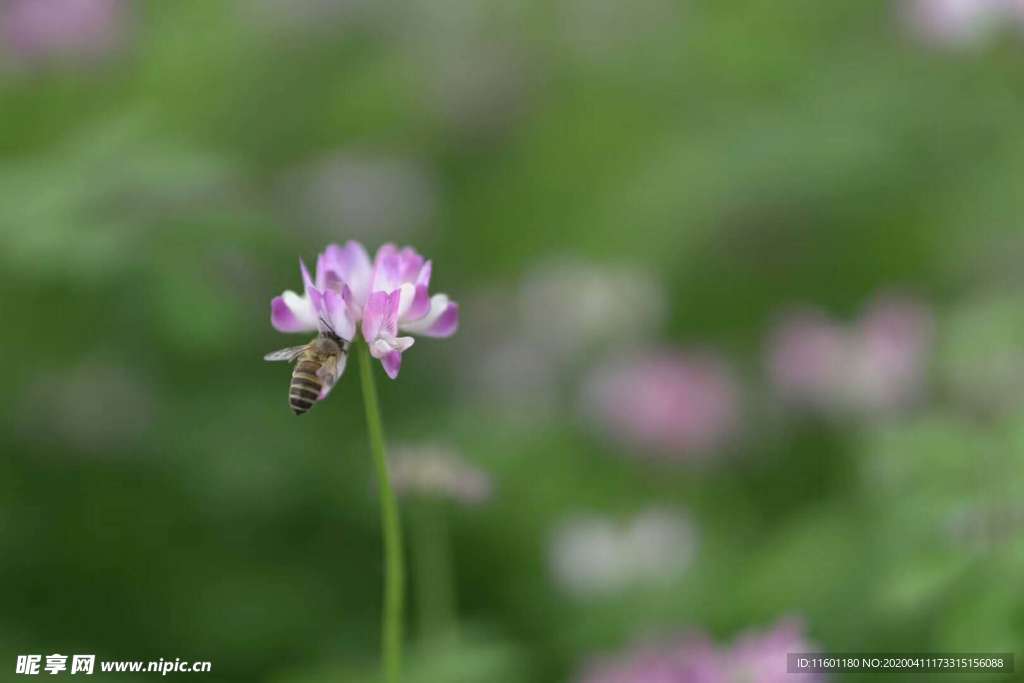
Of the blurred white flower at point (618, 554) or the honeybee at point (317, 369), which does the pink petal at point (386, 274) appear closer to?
the honeybee at point (317, 369)

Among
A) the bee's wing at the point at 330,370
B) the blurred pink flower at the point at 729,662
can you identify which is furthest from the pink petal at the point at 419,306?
the blurred pink flower at the point at 729,662

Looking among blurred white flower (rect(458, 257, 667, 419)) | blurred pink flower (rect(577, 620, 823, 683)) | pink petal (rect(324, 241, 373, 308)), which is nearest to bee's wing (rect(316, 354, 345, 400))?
pink petal (rect(324, 241, 373, 308))

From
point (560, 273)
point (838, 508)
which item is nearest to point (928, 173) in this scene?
point (560, 273)

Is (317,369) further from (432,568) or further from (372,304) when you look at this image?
(432,568)

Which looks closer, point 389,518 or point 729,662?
point 389,518

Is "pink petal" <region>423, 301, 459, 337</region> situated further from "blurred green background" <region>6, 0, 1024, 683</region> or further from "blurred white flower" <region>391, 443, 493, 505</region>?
"blurred green background" <region>6, 0, 1024, 683</region>

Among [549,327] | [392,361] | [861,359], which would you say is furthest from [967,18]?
[392,361]

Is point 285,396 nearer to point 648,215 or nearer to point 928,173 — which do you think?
point 648,215
